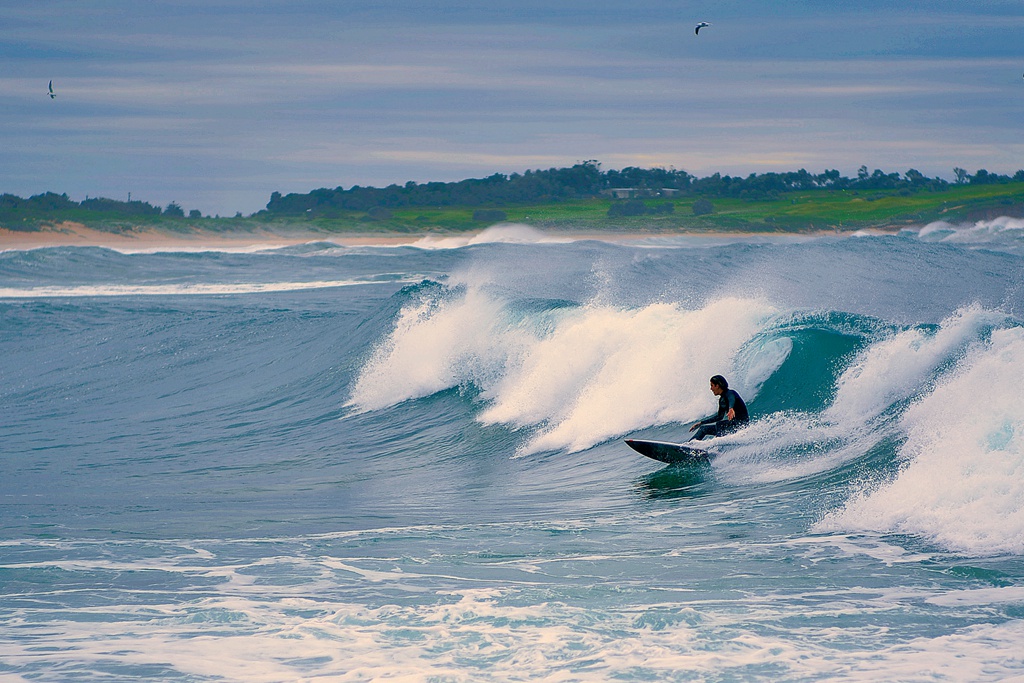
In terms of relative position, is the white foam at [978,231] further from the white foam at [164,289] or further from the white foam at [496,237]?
the white foam at [164,289]

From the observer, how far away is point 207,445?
16.2m

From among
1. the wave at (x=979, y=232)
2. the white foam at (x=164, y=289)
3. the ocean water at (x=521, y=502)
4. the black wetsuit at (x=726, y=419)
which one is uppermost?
the wave at (x=979, y=232)

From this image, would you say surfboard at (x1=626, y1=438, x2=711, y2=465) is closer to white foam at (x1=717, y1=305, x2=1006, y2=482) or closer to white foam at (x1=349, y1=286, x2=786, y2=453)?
white foam at (x1=717, y1=305, x2=1006, y2=482)

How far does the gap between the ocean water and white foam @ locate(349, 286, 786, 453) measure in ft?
0.19

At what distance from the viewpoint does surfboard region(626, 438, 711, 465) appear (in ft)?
38.3

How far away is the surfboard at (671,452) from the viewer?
38.3 ft

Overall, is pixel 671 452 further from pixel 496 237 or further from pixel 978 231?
pixel 496 237

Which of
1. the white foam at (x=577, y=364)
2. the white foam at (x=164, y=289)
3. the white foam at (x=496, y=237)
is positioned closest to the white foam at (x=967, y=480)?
the white foam at (x=577, y=364)

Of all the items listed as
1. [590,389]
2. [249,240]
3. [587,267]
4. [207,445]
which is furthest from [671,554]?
[249,240]

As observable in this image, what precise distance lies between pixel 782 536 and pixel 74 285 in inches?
1732

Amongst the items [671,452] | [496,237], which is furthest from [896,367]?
[496,237]

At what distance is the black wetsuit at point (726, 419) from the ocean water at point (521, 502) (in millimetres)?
305

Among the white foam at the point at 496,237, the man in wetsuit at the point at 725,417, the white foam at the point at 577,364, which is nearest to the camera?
the man in wetsuit at the point at 725,417

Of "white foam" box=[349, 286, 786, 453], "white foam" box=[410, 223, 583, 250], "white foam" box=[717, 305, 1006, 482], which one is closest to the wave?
"white foam" box=[410, 223, 583, 250]
